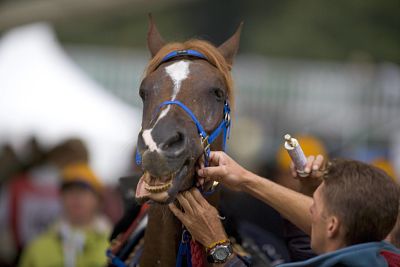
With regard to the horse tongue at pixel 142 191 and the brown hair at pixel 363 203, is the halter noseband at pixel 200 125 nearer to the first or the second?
the horse tongue at pixel 142 191

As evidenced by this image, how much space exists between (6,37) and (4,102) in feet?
4.62

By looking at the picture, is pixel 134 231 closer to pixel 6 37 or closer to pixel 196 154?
pixel 196 154

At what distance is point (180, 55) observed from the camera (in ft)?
14.3

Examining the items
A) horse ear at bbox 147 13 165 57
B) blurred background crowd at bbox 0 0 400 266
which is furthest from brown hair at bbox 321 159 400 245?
blurred background crowd at bbox 0 0 400 266

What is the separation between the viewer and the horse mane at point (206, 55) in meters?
4.37

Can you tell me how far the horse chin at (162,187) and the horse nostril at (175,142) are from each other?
0.12 meters

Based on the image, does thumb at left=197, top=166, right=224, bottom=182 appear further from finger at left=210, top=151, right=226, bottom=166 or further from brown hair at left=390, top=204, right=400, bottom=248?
brown hair at left=390, top=204, right=400, bottom=248

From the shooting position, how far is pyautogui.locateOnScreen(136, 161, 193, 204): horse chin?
374 centimetres

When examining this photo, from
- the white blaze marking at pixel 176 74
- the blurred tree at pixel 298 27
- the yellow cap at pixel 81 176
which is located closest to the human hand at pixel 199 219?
the white blaze marking at pixel 176 74

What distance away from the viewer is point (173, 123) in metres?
3.81

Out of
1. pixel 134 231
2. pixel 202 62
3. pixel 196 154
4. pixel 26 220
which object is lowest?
pixel 26 220

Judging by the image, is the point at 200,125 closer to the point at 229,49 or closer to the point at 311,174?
the point at 311,174

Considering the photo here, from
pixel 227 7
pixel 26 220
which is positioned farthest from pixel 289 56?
pixel 26 220

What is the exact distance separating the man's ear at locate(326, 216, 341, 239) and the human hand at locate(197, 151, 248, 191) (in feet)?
1.86
